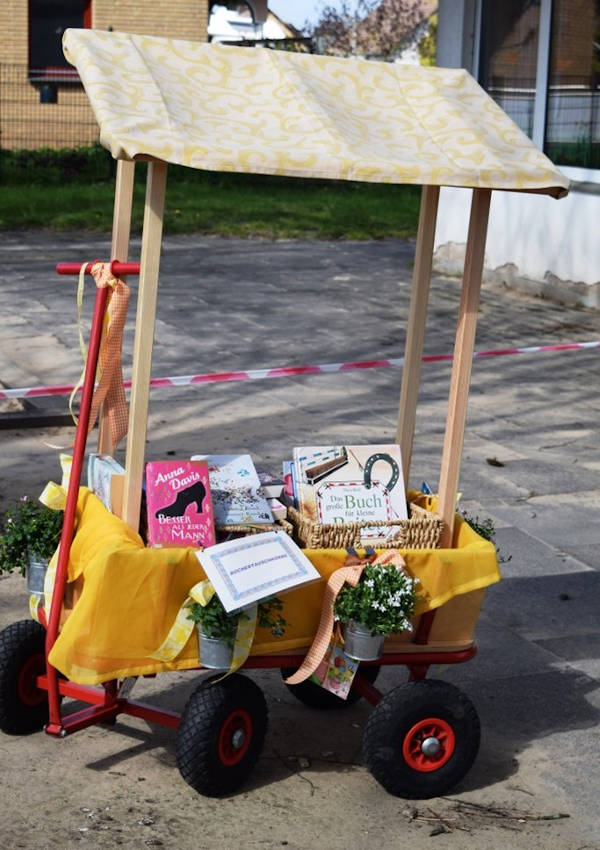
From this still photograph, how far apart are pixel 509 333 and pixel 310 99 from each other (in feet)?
27.1

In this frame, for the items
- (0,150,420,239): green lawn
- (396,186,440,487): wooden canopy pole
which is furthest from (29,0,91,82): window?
(396,186,440,487): wooden canopy pole

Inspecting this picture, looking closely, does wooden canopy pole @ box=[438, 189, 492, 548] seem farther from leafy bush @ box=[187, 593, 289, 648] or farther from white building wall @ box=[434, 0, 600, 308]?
white building wall @ box=[434, 0, 600, 308]

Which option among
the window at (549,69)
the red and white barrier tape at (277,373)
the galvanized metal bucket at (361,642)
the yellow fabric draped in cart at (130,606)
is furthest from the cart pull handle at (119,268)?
the window at (549,69)

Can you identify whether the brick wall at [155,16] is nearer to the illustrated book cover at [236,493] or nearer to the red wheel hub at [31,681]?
the illustrated book cover at [236,493]

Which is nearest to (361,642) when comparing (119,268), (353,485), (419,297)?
(353,485)

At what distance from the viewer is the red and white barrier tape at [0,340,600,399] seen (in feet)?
29.4

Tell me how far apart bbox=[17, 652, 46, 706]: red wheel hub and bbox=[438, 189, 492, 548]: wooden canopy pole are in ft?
4.51

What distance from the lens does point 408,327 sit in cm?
440

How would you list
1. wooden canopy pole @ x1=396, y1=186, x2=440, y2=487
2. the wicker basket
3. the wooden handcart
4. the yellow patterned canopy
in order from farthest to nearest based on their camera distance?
wooden canopy pole @ x1=396, y1=186, x2=440, y2=487
the wicker basket
the wooden handcart
the yellow patterned canopy

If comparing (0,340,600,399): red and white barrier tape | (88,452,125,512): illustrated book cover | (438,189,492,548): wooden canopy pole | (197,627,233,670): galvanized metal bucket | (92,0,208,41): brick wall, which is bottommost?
(0,340,600,399): red and white barrier tape

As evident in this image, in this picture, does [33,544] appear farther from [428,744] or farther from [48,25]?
[48,25]

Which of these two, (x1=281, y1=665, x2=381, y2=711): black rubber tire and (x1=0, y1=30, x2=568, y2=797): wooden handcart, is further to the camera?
(x1=281, y1=665, x2=381, y2=711): black rubber tire

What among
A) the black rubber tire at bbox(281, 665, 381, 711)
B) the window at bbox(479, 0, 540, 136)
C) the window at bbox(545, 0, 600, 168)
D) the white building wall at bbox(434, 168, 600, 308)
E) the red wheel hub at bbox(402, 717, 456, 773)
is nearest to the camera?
the red wheel hub at bbox(402, 717, 456, 773)

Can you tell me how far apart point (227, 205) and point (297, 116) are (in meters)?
16.5
